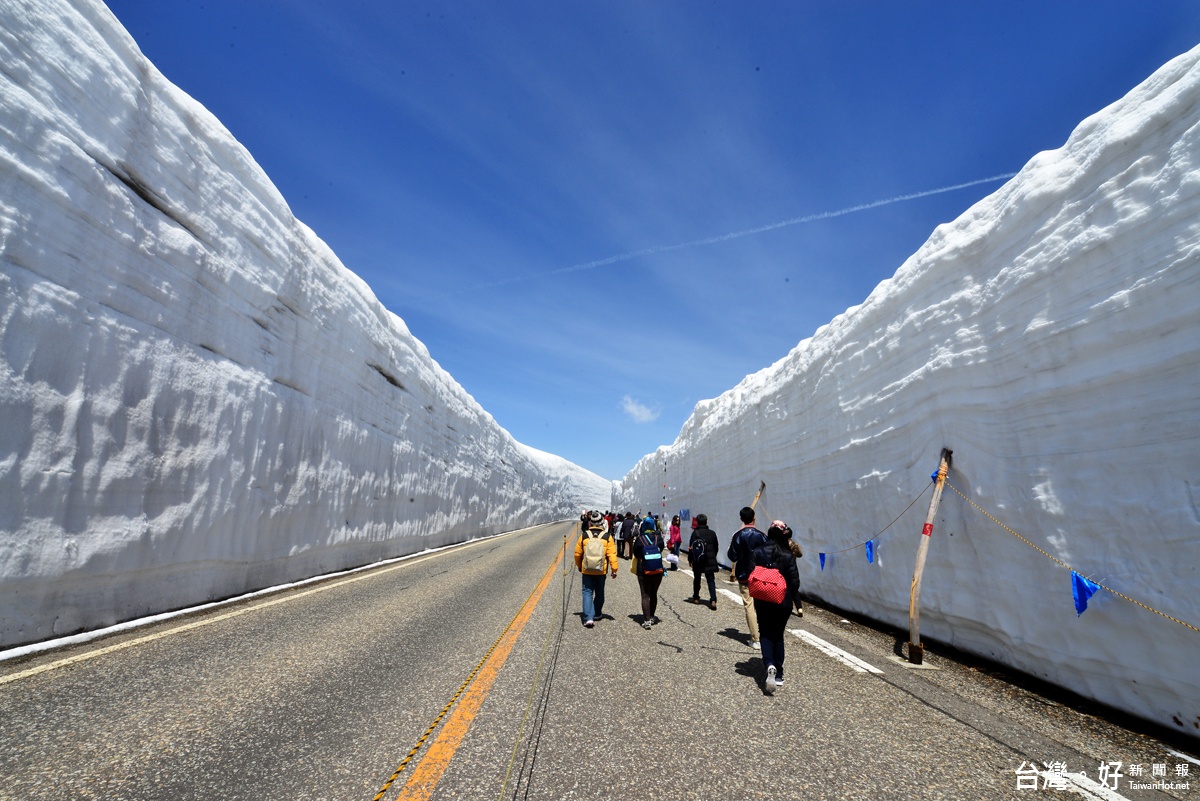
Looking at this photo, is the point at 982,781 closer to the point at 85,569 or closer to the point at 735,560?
the point at 735,560

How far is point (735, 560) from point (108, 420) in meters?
8.08

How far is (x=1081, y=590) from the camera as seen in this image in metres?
4.54

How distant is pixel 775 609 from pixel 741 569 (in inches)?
72.0

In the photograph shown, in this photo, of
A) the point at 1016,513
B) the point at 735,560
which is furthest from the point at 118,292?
the point at 1016,513

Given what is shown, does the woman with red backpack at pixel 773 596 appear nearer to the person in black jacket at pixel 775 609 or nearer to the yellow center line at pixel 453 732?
the person in black jacket at pixel 775 609

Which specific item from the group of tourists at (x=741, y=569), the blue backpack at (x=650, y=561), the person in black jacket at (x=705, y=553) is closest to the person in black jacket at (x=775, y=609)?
the group of tourists at (x=741, y=569)

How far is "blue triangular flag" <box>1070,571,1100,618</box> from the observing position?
4.48 metres

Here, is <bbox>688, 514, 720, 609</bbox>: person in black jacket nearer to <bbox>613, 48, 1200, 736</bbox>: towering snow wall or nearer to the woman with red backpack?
<bbox>613, 48, 1200, 736</bbox>: towering snow wall

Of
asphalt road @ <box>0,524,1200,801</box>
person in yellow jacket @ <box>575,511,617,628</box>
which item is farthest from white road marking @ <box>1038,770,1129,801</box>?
person in yellow jacket @ <box>575,511,617,628</box>

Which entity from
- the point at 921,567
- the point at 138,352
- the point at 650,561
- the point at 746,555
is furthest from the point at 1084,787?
the point at 138,352

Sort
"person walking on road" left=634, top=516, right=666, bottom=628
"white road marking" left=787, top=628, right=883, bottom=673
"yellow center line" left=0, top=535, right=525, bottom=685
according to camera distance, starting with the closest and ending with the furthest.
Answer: "yellow center line" left=0, top=535, right=525, bottom=685, "white road marking" left=787, top=628, right=883, bottom=673, "person walking on road" left=634, top=516, right=666, bottom=628

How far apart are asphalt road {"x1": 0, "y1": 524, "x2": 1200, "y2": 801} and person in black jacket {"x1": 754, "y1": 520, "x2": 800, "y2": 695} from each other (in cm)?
22

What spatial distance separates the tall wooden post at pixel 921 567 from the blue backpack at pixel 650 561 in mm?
3130

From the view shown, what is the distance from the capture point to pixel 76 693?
12.7 ft
